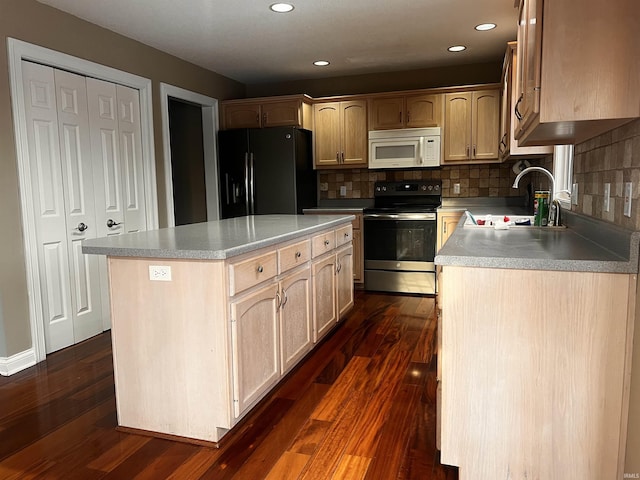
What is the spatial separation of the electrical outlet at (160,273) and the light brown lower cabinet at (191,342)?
0.06ft

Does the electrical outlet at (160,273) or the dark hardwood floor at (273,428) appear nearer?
the dark hardwood floor at (273,428)

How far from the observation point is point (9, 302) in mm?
3004

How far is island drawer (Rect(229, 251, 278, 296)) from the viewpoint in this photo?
2.06 metres

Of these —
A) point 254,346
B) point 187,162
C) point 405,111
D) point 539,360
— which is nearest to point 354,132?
point 405,111

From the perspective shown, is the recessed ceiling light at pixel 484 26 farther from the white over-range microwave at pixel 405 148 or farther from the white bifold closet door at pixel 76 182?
the white bifold closet door at pixel 76 182

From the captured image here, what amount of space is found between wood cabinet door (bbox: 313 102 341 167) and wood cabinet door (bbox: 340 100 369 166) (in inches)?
2.6

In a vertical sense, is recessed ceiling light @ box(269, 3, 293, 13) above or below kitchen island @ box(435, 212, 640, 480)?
above

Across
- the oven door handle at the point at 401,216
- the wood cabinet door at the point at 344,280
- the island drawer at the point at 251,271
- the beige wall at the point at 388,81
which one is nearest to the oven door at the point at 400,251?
the oven door handle at the point at 401,216

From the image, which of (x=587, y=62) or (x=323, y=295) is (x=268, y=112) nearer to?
(x=323, y=295)

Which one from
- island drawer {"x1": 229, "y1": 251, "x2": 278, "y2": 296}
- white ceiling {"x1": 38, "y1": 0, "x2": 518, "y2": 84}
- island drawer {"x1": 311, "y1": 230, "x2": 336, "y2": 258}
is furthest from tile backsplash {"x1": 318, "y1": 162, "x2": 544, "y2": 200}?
island drawer {"x1": 229, "y1": 251, "x2": 278, "y2": 296}

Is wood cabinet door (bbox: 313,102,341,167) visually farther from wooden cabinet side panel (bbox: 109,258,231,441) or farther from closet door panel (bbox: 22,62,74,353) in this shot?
wooden cabinet side panel (bbox: 109,258,231,441)

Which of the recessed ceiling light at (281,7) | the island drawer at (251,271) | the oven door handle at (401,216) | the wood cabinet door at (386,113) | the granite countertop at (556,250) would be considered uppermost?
Answer: the recessed ceiling light at (281,7)

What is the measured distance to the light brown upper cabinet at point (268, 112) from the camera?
5.05m

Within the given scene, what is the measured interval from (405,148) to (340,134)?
729 millimetres
